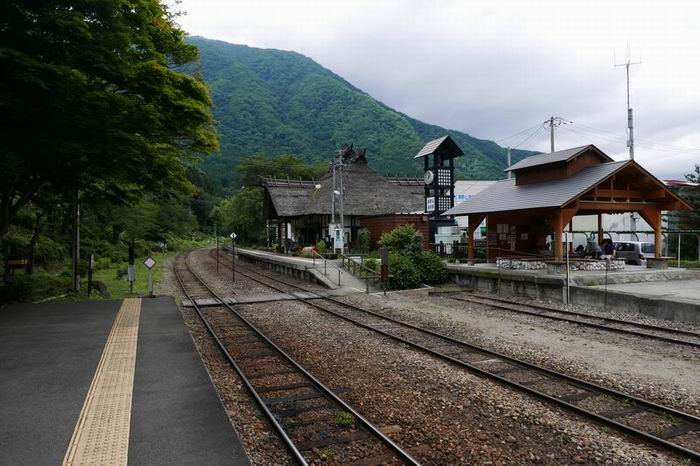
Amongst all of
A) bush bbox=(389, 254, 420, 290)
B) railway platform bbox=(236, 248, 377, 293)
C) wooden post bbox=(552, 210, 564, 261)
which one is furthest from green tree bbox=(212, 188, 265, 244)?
wooden post bbox=(552, 210, 564, 261)

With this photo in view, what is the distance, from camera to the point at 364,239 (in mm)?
33375

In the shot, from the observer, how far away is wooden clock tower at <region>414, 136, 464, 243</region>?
1117 inches

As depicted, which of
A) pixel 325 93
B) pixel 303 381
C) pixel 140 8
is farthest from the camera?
pixel 325 93

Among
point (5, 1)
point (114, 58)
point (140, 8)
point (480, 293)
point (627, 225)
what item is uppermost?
point (140, 8)

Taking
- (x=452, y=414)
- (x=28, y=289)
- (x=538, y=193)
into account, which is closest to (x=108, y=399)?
(x=452, y=414)

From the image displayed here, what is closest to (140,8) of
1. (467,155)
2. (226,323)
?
(226,323)

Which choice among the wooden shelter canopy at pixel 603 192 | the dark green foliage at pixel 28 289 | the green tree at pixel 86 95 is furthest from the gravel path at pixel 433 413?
the wooden shelter canopy at pixel 603 192

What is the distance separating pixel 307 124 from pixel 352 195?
2745 inches

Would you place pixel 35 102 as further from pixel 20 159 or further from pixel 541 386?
pixel 541 386

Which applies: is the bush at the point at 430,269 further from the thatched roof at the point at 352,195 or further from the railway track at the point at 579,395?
the thatched roof at the point at 352,195

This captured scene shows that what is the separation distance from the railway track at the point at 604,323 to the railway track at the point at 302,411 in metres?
7.48

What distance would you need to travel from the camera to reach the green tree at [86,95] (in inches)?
337

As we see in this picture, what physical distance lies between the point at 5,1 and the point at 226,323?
26.5 ft

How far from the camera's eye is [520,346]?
31.6 ft
